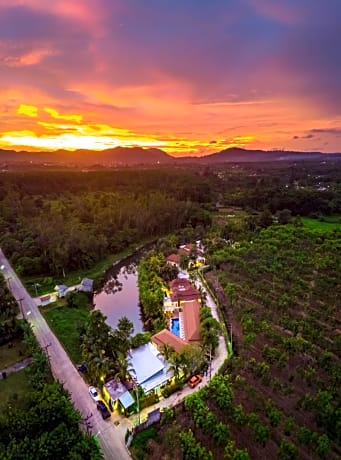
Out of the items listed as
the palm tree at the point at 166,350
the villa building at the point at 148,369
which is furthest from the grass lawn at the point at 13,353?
the palm tree at the point at 166,350

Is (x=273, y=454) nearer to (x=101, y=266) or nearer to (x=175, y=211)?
(x=101, y=266)

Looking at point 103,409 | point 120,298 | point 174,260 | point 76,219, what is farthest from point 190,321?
point 76,219

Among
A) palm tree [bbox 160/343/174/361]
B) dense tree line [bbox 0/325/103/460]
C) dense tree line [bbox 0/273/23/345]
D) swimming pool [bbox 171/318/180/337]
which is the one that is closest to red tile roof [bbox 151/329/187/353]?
palm tree [bbox 160/343/174/361]

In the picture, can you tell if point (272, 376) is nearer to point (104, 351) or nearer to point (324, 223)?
point (104, 351)

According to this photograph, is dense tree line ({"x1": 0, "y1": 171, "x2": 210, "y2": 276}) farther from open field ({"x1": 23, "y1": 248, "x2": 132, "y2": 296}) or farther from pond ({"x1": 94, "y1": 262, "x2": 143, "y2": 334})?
pond ({"x1": 94, "y1": 262, "x2": 143, "y2": 334})

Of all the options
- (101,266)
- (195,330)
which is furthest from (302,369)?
(101,266)

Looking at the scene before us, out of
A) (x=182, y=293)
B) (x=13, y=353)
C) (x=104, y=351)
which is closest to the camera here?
(x=104, y=351)

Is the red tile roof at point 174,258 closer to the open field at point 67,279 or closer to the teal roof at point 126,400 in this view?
the open field at point 67,279
